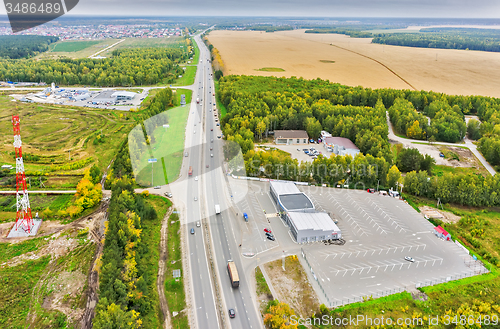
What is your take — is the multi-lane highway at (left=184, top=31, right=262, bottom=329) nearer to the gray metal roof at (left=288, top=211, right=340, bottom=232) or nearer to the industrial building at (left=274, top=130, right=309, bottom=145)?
the gray metal roof at (left=288, top=211, right=340, bottom=232)

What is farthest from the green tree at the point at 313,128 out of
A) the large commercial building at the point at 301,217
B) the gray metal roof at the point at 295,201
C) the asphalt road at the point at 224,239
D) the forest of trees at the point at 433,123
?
the gray metal roof at the point at 295,201

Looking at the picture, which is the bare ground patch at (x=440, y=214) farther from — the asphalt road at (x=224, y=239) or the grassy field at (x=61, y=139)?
the grassy field at (x=61, y=139)

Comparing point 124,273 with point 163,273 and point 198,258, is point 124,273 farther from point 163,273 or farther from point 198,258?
point 198,258

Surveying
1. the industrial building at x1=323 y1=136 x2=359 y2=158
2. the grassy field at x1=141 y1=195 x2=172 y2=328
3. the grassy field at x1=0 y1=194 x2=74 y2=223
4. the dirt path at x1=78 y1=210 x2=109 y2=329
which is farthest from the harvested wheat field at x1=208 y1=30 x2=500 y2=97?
the dirt path at x1=78 y1=210 x2=109 y2=329

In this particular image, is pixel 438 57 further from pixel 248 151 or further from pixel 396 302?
pixel 396 302

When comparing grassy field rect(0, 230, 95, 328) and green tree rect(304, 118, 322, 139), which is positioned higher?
green tree rect(304, 118, 322, 139)

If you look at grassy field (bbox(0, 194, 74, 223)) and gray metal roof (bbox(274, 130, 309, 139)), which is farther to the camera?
gray metal roof (bbox(274, 130, 309, 139))

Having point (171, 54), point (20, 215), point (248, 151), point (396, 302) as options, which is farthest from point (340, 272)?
point (171, 54)

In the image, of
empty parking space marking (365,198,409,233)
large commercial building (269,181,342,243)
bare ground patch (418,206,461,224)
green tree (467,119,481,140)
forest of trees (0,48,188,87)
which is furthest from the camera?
forest of trees (0,48,188,87)
